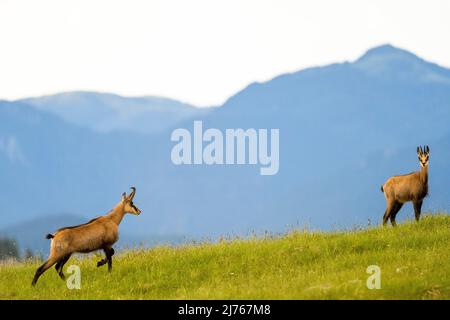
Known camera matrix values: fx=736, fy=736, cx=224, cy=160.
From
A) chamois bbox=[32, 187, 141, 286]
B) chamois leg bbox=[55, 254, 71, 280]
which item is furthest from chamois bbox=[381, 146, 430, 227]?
chamois leg bbox=[55, 254, 71, 280]

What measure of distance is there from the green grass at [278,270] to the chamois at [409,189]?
730mm

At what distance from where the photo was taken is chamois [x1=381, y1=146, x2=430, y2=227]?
21.9 m

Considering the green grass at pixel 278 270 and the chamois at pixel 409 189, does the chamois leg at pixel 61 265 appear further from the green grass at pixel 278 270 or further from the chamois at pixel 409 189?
the chamois at pixel 409 189

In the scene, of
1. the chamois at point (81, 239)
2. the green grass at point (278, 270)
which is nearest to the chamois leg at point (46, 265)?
the chamois at point (81, 239)

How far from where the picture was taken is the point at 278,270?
1844cm

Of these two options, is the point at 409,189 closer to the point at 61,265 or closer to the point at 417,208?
the point at 417,208

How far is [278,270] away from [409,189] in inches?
236

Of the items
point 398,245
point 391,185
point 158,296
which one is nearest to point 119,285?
point 158,296

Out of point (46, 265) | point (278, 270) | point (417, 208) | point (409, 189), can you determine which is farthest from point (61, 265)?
point (417, 208)
